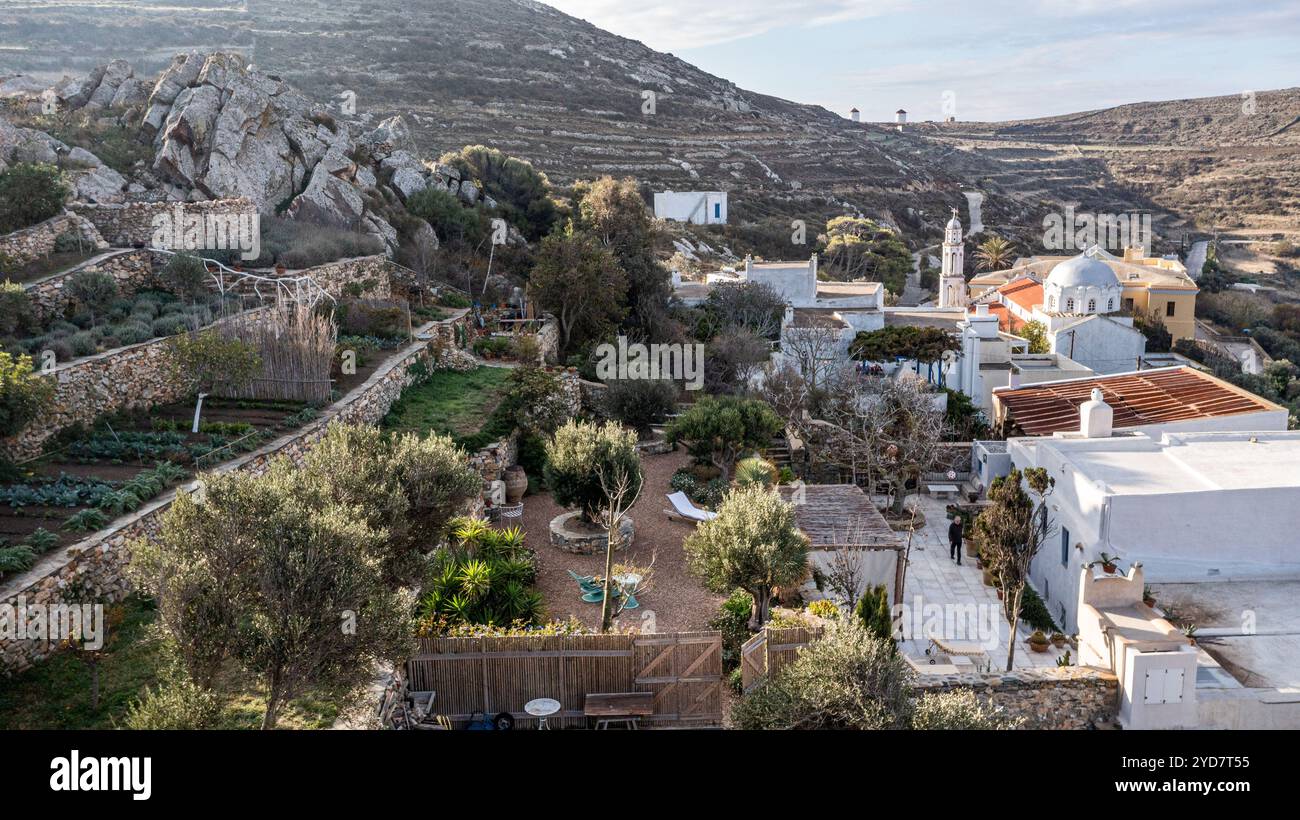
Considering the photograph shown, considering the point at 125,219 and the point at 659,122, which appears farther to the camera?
the point at 659,122

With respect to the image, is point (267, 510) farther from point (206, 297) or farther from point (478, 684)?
point (206, 297)

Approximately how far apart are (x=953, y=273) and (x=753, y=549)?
1437 inches

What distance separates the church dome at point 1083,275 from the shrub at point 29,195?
108 ft

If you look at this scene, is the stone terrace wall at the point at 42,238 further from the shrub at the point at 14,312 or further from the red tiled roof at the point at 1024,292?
the red tiled roof at the point at 1024,292

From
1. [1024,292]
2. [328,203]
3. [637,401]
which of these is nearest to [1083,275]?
[1024,292]

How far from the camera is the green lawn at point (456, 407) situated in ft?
59.3

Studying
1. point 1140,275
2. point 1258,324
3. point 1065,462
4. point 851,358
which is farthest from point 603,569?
point 1258,324

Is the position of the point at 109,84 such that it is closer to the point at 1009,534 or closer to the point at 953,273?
the point at 1009,534

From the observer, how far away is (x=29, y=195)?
19406 mm

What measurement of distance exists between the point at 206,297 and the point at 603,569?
428 inches

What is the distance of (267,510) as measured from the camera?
851cm

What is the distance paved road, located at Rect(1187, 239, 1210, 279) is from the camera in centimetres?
6794

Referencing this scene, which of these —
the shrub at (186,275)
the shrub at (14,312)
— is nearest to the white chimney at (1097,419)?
the shrub at (186,275)

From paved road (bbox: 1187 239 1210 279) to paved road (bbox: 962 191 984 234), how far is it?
15.3 m
